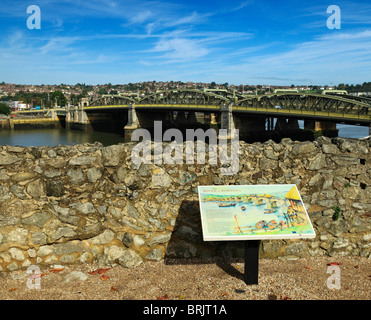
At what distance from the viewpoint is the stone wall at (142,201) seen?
17.4 feet

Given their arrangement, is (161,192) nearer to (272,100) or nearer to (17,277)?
(17,277)

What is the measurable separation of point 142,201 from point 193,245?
1.00 m

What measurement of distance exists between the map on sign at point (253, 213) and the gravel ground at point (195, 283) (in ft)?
2.52

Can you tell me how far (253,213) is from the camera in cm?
471

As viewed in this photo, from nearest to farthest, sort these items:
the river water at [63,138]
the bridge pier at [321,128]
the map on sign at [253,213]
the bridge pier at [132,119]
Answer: the map on sign at [253,213] → the river water at [63,138] → the bridge pier at [321,128] → the bridge pier at [132,119]

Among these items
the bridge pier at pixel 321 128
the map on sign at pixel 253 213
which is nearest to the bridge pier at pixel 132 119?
the bridge pier at pixel 321 128

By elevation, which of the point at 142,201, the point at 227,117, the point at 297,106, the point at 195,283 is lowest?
the point at 195,283

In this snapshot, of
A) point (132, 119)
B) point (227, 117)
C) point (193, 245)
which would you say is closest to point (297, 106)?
point (227, 117)

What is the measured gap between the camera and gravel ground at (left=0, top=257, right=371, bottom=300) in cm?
454

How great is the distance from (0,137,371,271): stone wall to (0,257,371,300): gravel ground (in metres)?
0.24

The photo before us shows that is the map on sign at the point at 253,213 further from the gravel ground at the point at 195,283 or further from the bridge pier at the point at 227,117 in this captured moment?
the bridge pier at the point at 227,117
